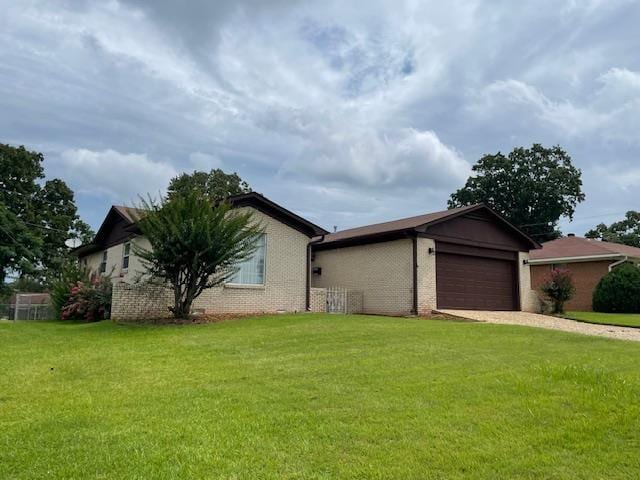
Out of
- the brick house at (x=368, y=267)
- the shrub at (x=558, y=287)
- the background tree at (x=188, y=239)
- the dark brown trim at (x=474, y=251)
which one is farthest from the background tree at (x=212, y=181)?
the background tree at (x=188, y=239)

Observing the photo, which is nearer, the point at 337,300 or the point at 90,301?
the point at 90,301

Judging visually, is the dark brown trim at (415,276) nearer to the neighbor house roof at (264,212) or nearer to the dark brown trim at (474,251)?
the dark brown trim at (474,251)

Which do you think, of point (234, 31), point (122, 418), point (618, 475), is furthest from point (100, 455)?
point (234, 31)

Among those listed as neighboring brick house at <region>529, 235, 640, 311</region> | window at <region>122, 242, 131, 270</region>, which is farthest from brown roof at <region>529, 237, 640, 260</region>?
window at <region>122, 242, 131, 270</region>

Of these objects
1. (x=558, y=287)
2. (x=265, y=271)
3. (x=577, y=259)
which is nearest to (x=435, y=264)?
(x=558, y=287)

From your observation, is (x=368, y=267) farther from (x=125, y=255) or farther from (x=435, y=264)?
(x=125, y=255)

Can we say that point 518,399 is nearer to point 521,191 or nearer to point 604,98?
point 604,98

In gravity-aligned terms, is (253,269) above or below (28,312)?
above

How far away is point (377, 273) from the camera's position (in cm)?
1981

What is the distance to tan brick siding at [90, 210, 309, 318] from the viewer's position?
17.1 m

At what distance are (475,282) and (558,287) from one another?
343 centimetres

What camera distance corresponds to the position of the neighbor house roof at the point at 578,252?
27084mm

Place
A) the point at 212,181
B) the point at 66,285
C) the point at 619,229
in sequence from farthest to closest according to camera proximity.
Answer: the point at 619,229, the point at 212,181, the point at 66,285

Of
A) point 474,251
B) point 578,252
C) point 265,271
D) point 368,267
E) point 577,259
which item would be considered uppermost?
point 578,252
